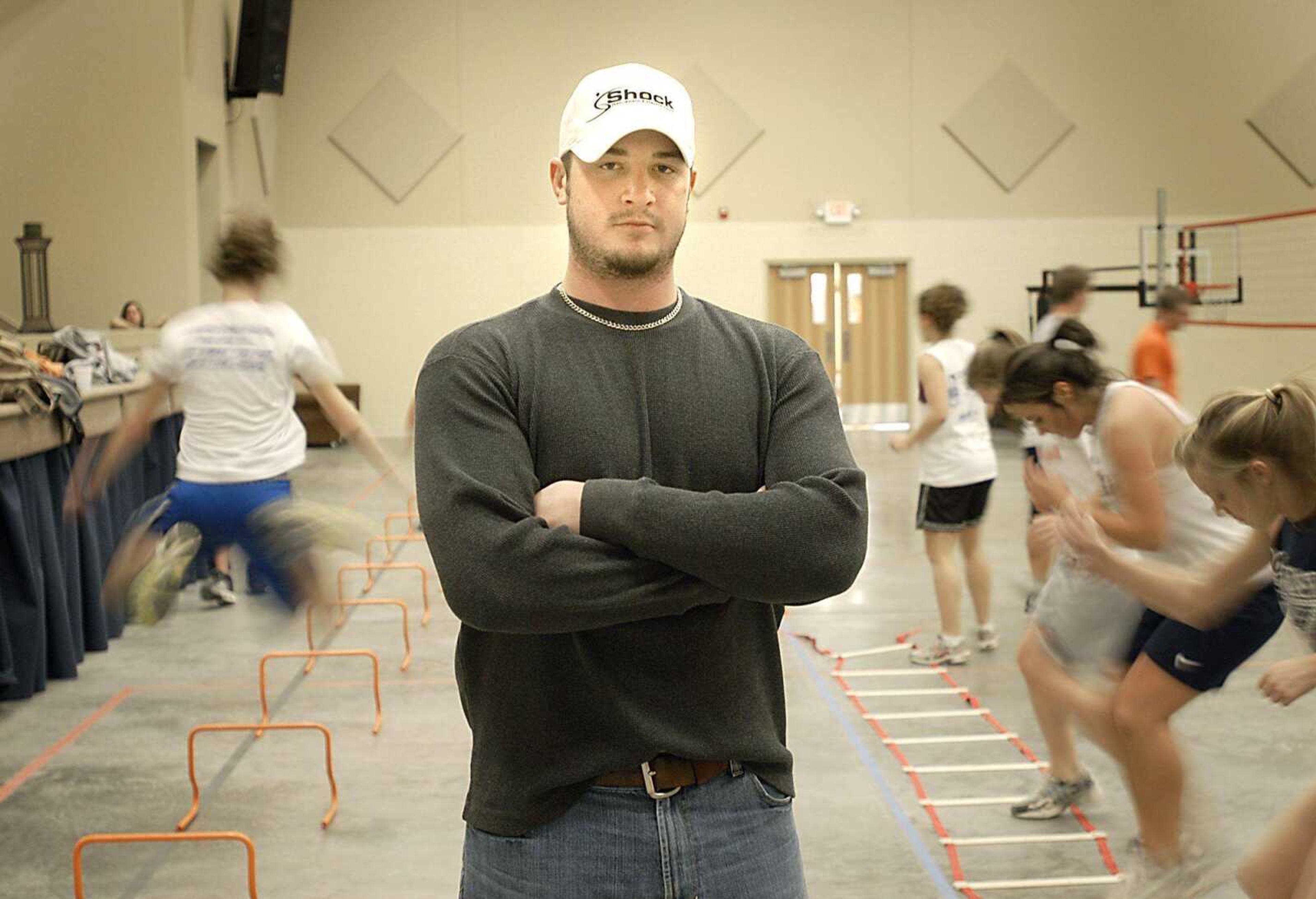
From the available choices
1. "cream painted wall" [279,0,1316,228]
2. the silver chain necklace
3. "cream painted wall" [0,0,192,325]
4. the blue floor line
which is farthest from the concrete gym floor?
"cream painted wall" [279,0,1316,228]

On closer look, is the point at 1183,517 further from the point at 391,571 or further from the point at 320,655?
the point at 391,571

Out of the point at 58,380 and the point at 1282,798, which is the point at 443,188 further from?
the point at 1282,798

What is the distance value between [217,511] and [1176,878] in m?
3.43

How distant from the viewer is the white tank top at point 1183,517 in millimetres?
3977

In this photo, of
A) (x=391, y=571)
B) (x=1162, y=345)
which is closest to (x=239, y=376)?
(x=391, y=571)

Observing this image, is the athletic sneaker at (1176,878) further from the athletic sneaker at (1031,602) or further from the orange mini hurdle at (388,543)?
the orange mini hurdle at (388,543)

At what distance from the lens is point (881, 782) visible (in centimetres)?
559

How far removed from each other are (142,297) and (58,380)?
9135 millimetres

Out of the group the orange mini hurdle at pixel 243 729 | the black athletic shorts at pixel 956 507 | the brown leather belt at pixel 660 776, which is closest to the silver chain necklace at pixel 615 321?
the brown leather belt at pixel 660 776

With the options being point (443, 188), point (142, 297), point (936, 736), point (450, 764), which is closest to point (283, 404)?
point (450, 764)

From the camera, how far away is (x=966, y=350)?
7168 millimetres

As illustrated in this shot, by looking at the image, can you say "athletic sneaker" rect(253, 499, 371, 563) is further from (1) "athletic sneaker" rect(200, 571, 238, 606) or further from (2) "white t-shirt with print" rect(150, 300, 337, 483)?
(1) "athletic sneaker" rect(200, 571, 238, 606)

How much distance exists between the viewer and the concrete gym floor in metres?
4.73

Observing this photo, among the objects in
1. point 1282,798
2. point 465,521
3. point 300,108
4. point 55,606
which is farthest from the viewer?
point 300,108
